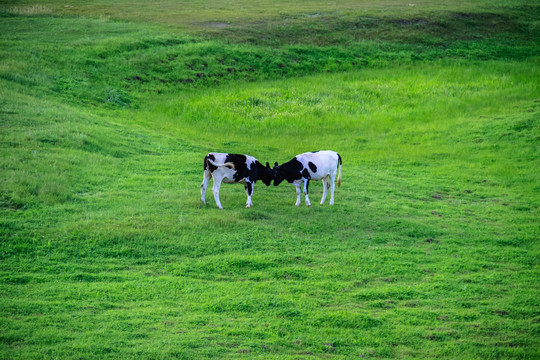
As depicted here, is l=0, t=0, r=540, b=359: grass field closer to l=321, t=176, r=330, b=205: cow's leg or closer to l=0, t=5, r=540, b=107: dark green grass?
l=0, t=5, r=540, b=107: dark green grass

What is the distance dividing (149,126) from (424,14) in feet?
114

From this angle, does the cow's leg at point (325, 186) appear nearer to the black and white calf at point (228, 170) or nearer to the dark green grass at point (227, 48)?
the black and white calf at point (228, 170)

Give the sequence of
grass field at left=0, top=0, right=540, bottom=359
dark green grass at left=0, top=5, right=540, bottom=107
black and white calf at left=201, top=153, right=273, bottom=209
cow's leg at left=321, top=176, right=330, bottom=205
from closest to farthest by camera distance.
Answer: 1. grass field at left=0, top=0, right=540, bottom=359
2. black and white calf at left=201, top=153, right=273, bottom=209
3. cow's leg at left=321, top=176, right=330, bottom=205
4. dark green grass at left=0, top=5, right=540, bottom=107

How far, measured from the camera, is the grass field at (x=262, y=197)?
1075 centimetres

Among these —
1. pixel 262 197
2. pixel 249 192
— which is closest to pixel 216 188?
pixel 249 192

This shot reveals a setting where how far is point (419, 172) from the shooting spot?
80.9 feet

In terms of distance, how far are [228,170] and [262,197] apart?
Result: 244cm

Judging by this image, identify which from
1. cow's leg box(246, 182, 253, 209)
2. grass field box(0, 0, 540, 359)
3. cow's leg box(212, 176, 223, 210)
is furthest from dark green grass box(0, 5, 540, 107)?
cow's leg box(246, 182, 253, 209)

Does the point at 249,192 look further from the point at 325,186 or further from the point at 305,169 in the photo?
the point at 325,186

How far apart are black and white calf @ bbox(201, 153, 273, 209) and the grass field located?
0.91 meters

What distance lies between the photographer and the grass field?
1075cm

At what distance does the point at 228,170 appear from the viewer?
17.5 m

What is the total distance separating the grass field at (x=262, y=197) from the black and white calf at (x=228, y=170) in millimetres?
906

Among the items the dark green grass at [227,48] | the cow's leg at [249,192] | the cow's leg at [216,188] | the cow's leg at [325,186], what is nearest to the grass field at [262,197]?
the dark green grass at [227,48]
